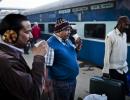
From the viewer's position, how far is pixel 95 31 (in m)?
9.02

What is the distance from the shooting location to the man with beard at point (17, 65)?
174cm

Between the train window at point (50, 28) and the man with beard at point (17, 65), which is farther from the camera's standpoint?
the train window at point (50, 28)

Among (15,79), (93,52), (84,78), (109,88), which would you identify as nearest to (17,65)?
(15,79)

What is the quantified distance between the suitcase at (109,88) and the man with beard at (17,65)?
2.73m

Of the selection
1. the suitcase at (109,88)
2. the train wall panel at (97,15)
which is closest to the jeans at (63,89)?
the suitcase at (109,88)

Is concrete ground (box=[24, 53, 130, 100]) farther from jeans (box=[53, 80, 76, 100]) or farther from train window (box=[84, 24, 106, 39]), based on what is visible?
jeans (box=[53, 80, 76, 100])

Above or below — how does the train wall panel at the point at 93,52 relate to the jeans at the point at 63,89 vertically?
below

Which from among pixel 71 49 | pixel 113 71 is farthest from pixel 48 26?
pixel 71 49

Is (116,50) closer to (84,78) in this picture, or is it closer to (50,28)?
(84,78)

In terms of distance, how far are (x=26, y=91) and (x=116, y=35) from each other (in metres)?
2.93

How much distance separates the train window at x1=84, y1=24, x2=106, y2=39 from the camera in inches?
338

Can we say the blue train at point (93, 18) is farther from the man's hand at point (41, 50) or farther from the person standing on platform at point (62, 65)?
the man's hand at point (41, 50)

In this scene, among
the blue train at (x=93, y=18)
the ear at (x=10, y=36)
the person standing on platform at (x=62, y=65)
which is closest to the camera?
the ear at (x=10, y=36)

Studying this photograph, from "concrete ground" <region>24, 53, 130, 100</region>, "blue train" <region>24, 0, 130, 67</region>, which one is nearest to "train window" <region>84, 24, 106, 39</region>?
"blue train" <region>24, 0, 130, 67</region>
